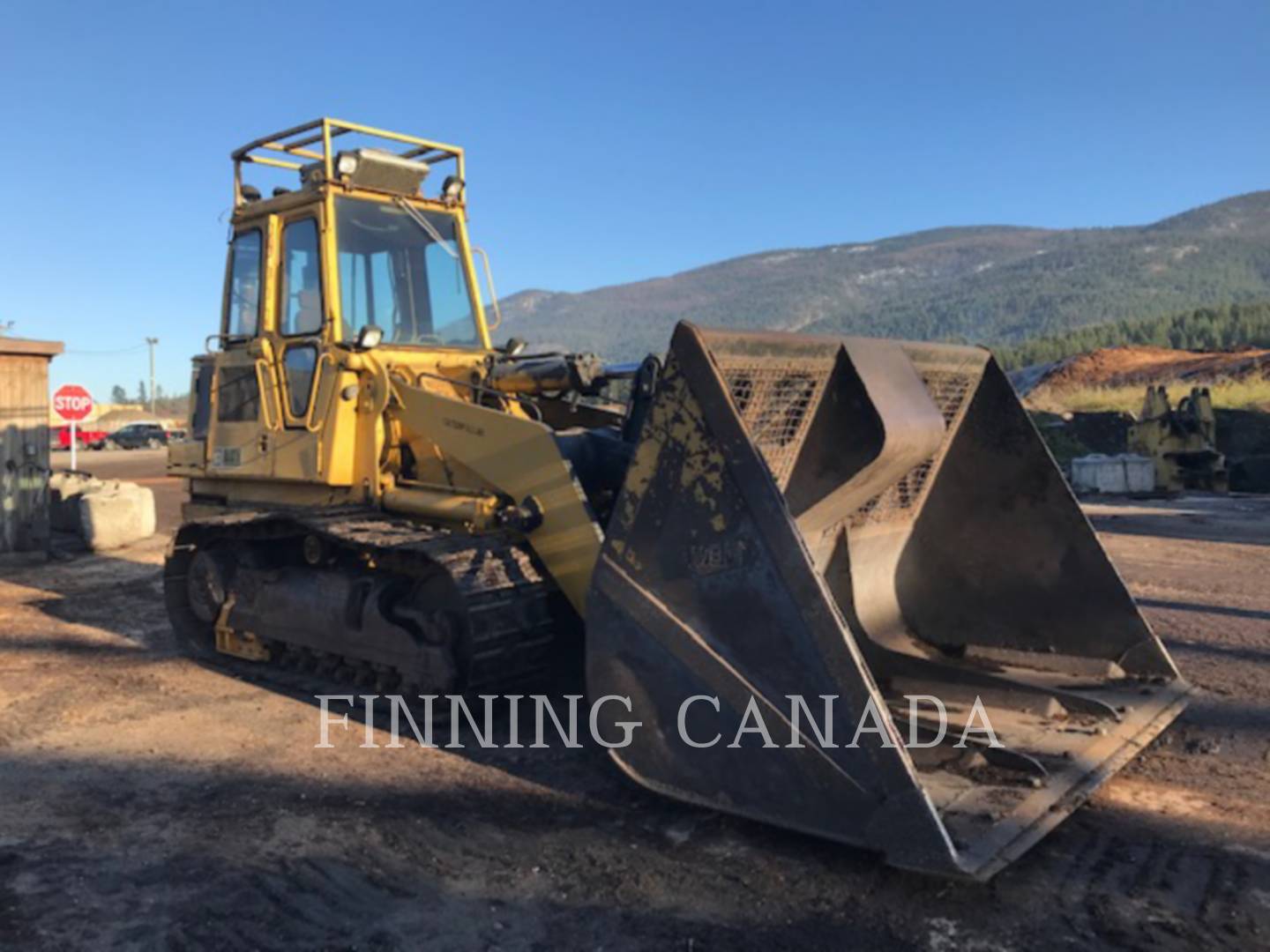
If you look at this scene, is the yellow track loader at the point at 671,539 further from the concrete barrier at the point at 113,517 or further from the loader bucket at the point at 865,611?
the concrete barrier at the point at 113,517

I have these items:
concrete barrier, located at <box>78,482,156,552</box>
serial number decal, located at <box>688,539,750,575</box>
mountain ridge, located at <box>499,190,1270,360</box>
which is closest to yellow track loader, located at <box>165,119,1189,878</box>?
serial number decal, located at <box>688,539,750,575</box>

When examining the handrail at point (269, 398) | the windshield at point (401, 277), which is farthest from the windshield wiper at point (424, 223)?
the handrail at point (269, 398)

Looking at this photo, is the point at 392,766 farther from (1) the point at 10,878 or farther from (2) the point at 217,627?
(2) the point at 217,627

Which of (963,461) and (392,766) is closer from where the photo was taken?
(392,766)

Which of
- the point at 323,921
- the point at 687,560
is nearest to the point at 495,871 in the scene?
the point at 323,921

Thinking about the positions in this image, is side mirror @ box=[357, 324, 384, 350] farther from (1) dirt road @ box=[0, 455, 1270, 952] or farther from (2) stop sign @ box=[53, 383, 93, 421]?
(2) stop sign @ box=[53, 383, 93, 421]

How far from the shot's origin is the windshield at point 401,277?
701cm

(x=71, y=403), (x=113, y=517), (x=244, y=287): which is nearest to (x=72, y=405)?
(x=71, y=403)

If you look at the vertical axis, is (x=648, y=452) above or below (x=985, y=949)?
above

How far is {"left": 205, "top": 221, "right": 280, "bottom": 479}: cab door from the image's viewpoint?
732 cm

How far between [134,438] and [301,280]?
46689mm

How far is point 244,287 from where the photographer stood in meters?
7.61

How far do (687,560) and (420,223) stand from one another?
13.7 feet

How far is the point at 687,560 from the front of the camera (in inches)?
167
